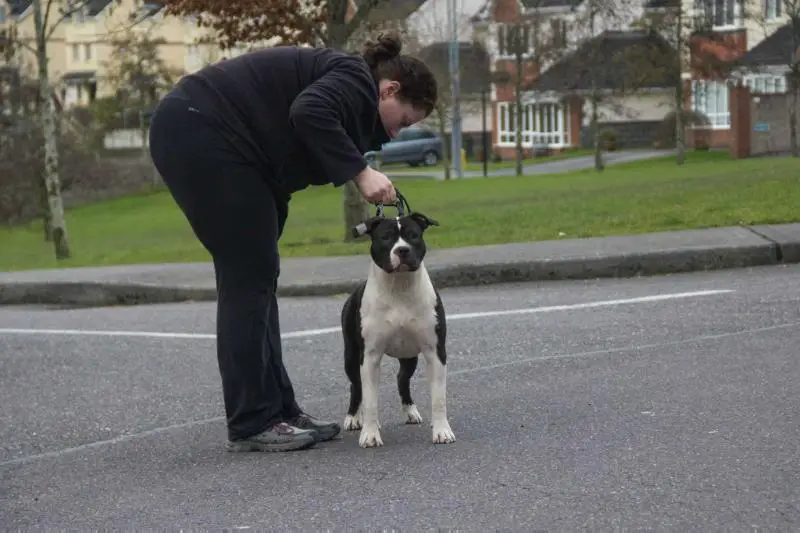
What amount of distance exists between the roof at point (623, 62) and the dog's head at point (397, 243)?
132ft

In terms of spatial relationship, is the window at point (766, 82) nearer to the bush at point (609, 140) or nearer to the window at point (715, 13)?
the window at point (715, 13)

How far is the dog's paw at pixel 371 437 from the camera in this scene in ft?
19.6

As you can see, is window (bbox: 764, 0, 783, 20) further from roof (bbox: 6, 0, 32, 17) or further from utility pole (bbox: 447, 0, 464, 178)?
roof (bbox: 6, 0, 32, 17)

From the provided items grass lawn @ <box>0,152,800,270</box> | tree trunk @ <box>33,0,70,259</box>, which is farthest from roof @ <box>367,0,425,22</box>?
tree trunk @ <box>33,0,70,259</box>

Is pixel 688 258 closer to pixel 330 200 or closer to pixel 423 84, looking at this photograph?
pixel 423 84

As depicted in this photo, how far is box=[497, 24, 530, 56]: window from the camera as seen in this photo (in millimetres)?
50031

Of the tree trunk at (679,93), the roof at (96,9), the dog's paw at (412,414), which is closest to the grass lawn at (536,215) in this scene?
the roof at (96,9)

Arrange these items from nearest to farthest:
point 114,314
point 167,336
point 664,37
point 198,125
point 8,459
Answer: point 198,125 < point 8,459 < point 167,336 < point 114,314 < point 664,37

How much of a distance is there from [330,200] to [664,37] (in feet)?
51.6

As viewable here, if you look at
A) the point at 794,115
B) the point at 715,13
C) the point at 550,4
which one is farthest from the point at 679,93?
the point at 550,4

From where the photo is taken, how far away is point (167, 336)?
9.78 meters

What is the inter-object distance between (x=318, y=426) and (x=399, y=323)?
0.63 metres

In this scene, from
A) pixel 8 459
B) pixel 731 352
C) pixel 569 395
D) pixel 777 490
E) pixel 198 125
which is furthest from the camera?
pixel 731 352

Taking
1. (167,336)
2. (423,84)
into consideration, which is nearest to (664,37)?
(167,336)
